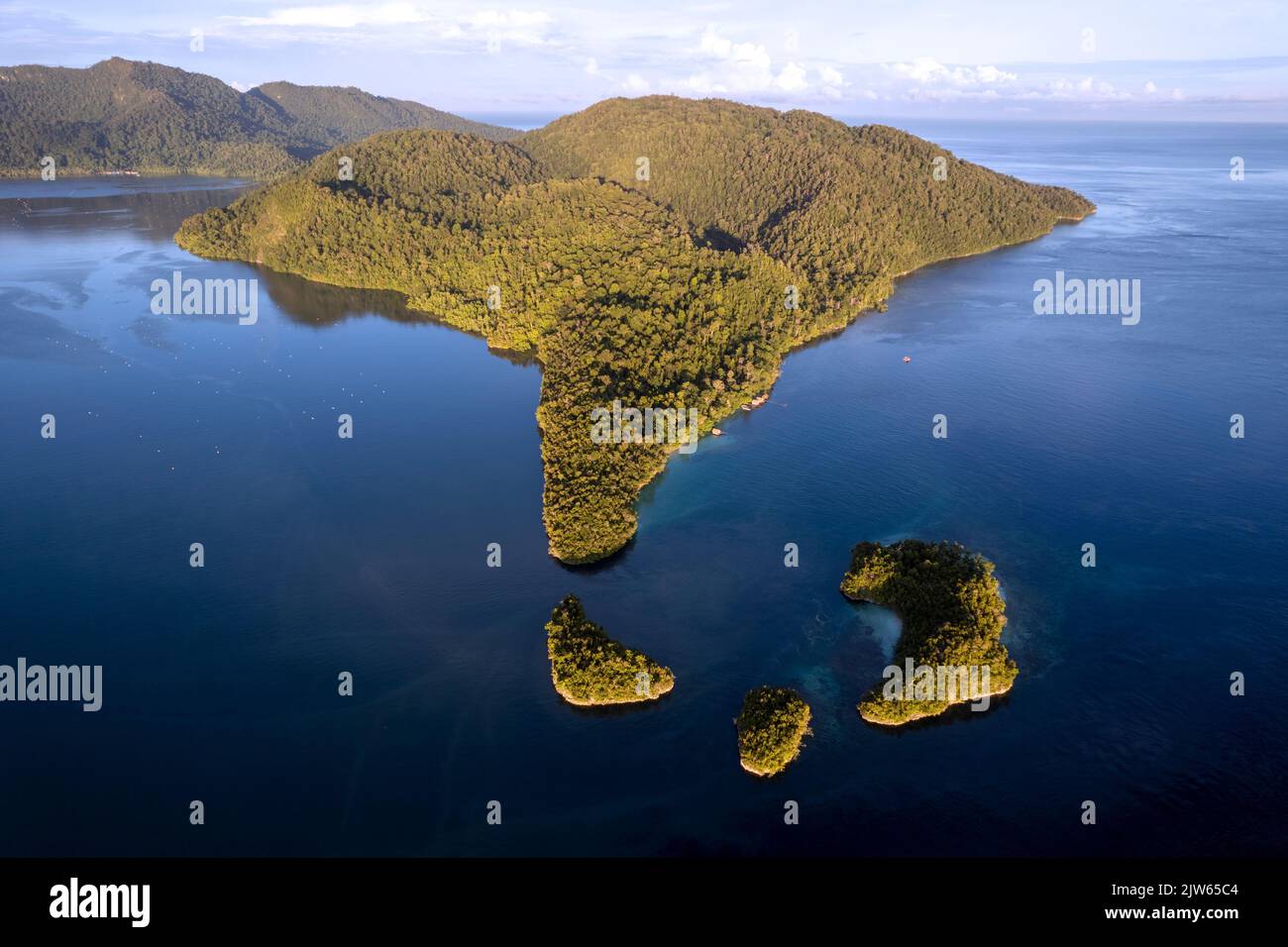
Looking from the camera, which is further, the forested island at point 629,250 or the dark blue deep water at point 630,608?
the forested island at point 629,250

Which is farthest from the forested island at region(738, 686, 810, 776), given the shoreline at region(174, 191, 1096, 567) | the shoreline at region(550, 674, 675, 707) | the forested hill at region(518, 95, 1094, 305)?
the forested hill at region(518, 95, 1094, 305)

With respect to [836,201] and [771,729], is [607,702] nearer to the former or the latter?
[771,729]

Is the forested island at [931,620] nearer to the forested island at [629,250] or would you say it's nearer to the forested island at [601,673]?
the forested island at [601,673]

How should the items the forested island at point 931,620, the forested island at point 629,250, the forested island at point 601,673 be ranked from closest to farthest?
the forested island at point 931,620 < the forested island at point 601,673 < the forested island at point 629,250

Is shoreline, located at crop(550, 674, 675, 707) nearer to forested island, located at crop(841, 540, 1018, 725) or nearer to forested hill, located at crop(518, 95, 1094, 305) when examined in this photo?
forested island, located at crop(841, 540, 1018, 725)

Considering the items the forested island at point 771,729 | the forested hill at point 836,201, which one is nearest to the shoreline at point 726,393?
the forested hill at point 836,201
